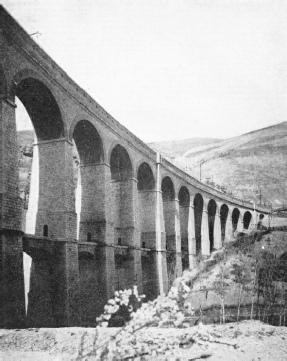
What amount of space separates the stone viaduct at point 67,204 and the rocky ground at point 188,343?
7.79ft

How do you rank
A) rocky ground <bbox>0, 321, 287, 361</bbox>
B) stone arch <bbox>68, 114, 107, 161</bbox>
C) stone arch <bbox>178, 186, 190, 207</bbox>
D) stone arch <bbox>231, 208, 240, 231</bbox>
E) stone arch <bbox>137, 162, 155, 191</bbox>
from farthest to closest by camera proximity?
stone arch <bbox>231, 208, 240, 231</bbox>
stone arch <bbox>178, 186, 190, 207</bbox>
stone arch <bbox>137, 162, 155, 191</bbox>
stone arch <bbox>68, 114, 107, 161</bbox>
rocky ground <bbox>0, 321, 287, 361</bbox>

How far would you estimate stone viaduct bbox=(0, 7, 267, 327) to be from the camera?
412 inches

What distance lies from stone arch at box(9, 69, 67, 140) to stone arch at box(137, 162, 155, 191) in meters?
9.97

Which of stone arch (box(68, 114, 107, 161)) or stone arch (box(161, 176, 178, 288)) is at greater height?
stone arch (box(68, 114, 107, 161))

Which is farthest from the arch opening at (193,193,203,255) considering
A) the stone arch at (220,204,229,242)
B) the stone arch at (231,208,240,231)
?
the stone arch at (231,208,240,231)

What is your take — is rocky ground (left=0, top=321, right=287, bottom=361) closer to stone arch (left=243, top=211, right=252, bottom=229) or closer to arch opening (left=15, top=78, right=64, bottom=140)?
arch opening (left=15, top=78, right=64, bottom=140)

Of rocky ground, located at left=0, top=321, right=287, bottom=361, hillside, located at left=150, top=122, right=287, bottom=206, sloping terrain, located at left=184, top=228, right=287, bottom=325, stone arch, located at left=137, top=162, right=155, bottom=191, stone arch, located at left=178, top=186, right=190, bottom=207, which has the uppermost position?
hillside, located at left=150, top=122, right=287, bottom=206

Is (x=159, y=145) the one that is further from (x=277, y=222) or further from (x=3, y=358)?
(x=3, y=358)

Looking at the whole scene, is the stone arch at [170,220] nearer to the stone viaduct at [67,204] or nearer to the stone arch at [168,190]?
the stone arch at [168,190]

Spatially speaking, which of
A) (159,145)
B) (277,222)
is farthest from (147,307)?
(159,145)

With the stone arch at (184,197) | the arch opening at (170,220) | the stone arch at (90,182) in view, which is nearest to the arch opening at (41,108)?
the stone arch at (90,182)

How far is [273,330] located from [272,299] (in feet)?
40.5

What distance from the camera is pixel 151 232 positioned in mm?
24203

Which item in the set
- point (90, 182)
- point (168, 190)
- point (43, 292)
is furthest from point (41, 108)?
point (168, 190)
